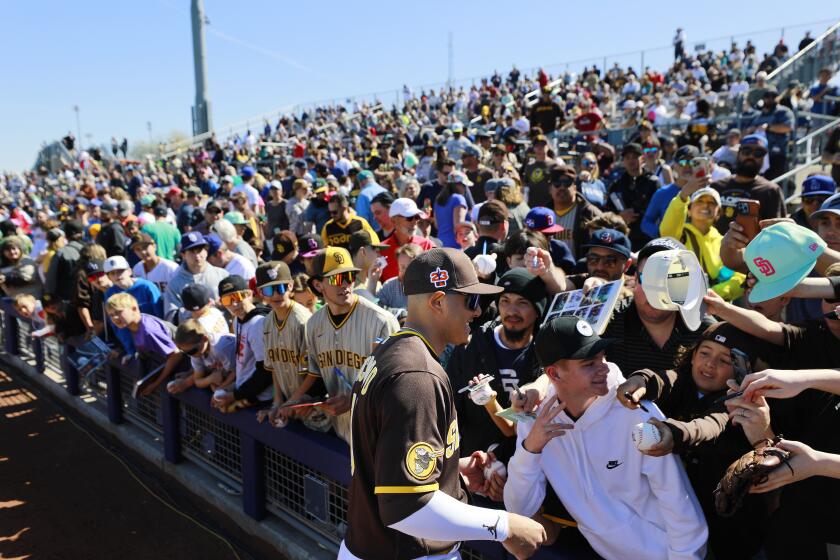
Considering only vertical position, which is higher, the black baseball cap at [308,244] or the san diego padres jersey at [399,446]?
the black baseball cap at [308,244]

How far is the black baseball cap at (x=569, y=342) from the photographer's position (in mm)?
2594

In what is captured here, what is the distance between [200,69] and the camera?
3631cm

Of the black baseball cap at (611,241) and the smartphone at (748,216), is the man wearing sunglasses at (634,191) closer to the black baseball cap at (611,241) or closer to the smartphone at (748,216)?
the smartphone at (748,216)

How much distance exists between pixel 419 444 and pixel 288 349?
108 inches

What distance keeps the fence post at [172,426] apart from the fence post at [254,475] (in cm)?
139

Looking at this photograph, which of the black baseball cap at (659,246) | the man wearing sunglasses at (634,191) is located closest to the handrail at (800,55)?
the man wearing sunglasses at (634,191)

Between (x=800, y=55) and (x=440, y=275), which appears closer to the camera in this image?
(x=440, y=275)

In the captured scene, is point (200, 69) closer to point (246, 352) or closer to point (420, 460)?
point (246, 352)

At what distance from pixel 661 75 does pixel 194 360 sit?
21.7 metres

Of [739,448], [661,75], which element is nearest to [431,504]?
[739,448]

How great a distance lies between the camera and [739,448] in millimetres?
2598

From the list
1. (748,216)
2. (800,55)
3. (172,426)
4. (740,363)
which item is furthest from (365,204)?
(800,55)

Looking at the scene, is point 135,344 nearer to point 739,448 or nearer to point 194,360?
point 194,360

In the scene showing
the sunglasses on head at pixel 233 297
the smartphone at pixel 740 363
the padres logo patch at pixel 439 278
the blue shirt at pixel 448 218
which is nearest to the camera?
the padres logo patch at pixel 439 278
